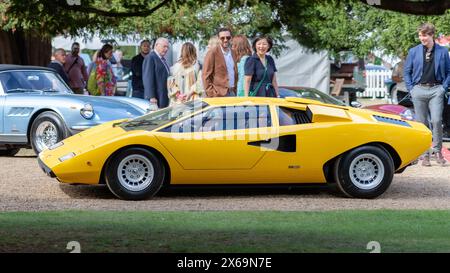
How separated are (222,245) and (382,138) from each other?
13.7ft

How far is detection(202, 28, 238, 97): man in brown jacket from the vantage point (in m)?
15.0

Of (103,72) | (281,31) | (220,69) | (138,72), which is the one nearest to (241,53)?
(220,69)

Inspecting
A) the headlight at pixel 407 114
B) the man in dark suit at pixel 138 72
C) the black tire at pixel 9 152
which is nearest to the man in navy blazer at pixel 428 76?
the headlight at pixel 407 114

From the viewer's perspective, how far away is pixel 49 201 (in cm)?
1188

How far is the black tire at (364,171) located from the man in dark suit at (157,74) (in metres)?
5.18

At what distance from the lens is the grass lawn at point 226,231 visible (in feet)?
27.3

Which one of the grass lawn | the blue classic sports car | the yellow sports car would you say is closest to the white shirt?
the blue classic sports car

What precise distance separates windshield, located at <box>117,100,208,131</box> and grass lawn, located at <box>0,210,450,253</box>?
5.70ft

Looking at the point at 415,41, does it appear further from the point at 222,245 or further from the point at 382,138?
the point at 222,245

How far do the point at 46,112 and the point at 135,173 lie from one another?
5.17 metres

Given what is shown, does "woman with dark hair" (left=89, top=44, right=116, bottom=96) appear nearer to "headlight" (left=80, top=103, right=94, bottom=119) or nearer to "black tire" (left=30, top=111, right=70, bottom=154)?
"black tire" (left=30, top=111, right=70, bottom=154)

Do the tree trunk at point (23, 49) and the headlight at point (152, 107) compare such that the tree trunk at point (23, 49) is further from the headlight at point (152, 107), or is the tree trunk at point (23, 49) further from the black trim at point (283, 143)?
the black trim at point (283, 143)

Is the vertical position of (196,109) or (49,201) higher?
(196,109)
